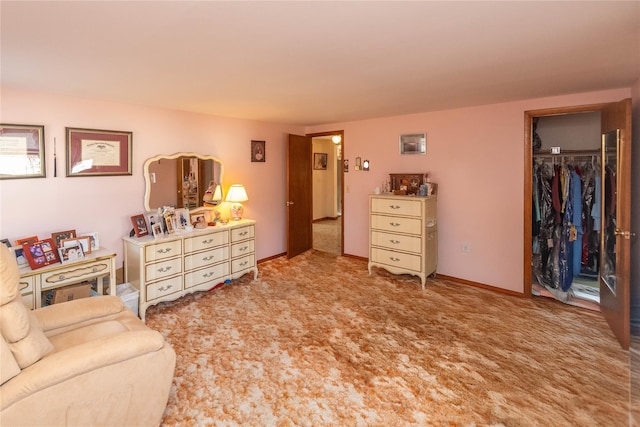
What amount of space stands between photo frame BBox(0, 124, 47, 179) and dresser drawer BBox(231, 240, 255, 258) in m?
1.97

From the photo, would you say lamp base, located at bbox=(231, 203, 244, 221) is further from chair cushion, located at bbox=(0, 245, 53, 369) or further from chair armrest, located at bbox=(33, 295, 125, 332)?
chair cushion, located at bbox=(0, 245, 53, 369)

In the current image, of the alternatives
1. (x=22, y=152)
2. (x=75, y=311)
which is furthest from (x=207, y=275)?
(x=22, y=152)

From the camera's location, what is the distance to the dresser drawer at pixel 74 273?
271 cm

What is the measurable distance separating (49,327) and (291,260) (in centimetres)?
350

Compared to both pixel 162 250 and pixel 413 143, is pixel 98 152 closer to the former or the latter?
pixel 162 250

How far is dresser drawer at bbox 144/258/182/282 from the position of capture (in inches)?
129

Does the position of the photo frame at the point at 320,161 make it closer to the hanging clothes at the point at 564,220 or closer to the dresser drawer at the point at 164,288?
the hanging clothes at the point at 564,220

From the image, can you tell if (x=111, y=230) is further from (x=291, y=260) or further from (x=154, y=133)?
(x=291, y=260)

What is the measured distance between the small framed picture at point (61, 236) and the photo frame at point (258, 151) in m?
2.40

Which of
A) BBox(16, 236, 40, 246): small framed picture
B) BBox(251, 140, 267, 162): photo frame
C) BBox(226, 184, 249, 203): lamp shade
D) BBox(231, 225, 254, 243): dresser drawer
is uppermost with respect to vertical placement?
BBox(251, 140, 267, 162): photo frame

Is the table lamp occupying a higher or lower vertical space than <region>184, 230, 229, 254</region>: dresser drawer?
higher

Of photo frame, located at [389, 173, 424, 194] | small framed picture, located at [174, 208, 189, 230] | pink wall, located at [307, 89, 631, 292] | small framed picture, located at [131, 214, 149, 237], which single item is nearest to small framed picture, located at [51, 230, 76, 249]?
small framed picture, located at [131, 214, 149, 237]

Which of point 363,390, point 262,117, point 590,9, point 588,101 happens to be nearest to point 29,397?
point 363,390

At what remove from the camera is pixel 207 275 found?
150 inches
